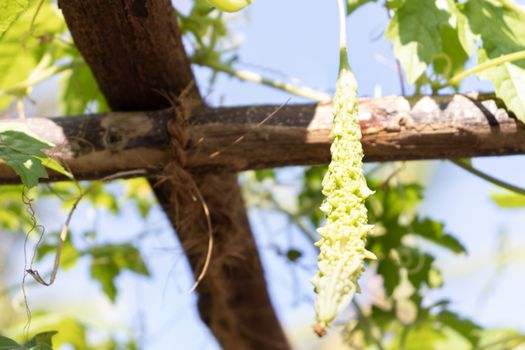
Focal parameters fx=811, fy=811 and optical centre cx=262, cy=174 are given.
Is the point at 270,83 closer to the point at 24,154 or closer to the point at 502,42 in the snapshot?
the point at 502,42

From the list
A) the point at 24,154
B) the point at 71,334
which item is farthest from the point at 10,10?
the point at 71,334

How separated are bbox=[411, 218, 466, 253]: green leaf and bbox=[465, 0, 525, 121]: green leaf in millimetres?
509

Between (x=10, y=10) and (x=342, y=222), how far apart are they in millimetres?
412

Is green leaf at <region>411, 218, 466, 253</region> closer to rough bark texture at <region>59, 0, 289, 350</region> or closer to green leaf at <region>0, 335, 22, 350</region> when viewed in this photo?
rough bark texture at <region>59, 0, 289, 350</region>

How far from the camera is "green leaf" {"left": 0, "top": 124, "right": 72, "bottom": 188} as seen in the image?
2.89 ft

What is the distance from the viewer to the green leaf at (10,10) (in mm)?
837

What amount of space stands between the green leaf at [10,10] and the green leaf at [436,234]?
908 millimetres

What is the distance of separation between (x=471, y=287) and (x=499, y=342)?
298 cm

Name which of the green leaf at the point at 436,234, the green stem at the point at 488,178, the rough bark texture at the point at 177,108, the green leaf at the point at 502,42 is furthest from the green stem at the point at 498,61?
the green leaf at the point at 436,234

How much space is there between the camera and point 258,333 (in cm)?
161

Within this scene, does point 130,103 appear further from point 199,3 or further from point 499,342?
point 499,342

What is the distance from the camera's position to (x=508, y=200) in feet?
5.19

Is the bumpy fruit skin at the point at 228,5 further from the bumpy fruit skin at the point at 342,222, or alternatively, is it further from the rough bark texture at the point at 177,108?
the bumpy fruit skin at the point at 342,222

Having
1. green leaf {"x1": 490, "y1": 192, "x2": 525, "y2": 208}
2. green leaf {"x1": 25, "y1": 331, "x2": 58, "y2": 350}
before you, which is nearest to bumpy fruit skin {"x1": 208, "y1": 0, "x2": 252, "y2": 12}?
green leaf {"x1": 25, "y1": 331, "x2": 58, "y2": 350}
